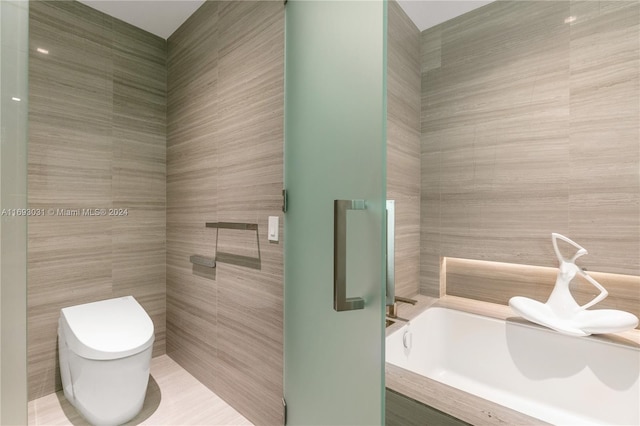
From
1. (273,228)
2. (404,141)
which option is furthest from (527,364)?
(273,228)

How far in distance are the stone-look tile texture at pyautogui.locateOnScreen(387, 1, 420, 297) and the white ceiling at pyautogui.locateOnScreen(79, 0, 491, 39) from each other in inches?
3.5

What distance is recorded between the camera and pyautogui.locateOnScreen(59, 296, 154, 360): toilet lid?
1.29 metres

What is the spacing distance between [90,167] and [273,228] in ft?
4.52

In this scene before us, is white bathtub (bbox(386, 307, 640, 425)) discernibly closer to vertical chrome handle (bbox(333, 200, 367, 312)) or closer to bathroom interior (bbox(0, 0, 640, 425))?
bathroom interior (bbox(0, 0, 640, 425))

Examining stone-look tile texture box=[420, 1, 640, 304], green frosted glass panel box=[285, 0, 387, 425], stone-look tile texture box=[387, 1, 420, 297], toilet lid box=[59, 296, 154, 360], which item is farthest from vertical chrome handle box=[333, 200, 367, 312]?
stone-look tile texture box=[420, 1, 640, 304]

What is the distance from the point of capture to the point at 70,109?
1.70m

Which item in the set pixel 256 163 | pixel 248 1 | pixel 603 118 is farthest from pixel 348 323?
pixel 603 118

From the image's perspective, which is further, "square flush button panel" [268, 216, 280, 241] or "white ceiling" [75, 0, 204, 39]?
"white ceiling" [75, 0, 204, 39]

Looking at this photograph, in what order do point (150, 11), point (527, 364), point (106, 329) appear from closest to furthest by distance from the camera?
point (106, 329)
point (527, 364)
point (150, 11)

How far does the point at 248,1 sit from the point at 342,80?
113 cm

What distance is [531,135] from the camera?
5.56 feet

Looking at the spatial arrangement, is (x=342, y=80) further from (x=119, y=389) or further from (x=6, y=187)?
(x=119, y=389)

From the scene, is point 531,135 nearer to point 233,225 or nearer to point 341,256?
point 341,256

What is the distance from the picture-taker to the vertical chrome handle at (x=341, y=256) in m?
0.61
